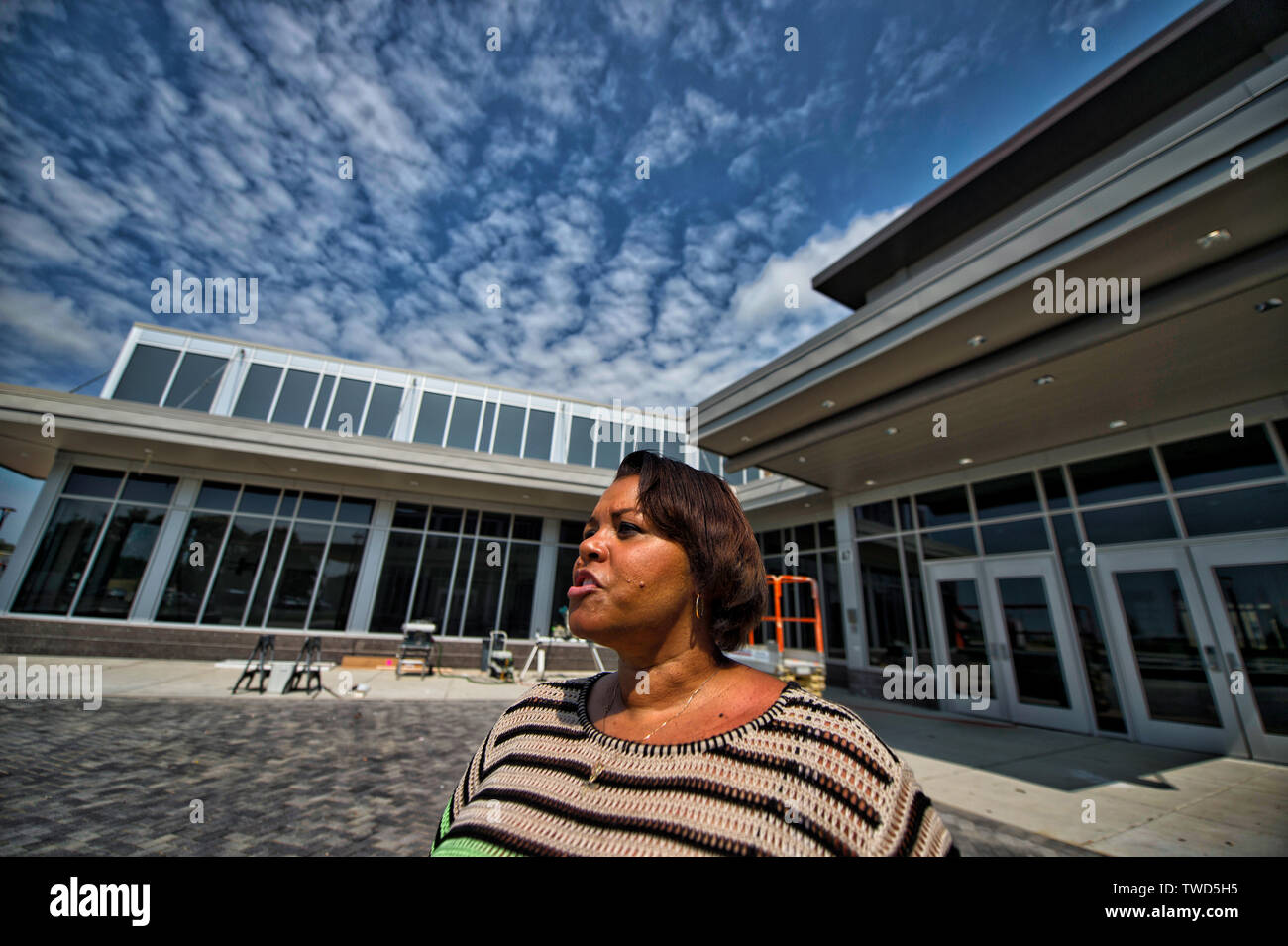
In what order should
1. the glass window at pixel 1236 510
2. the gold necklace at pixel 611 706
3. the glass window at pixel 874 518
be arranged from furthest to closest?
1. the glass window at pixel 874 518
2. the glass window at pixel 1236 510
3. the gold necklace at pixel 611 706

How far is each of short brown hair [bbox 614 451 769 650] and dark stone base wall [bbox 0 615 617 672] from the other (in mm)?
13785

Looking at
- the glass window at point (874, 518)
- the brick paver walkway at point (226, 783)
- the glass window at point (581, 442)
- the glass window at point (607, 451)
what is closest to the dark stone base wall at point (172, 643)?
the brick paver walkway at point (226, 783)

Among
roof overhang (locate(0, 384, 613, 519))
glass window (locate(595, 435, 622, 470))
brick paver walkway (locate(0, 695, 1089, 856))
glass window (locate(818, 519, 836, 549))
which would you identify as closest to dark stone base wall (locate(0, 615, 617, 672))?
roof overhang (locate(0, 384, 613, 519))

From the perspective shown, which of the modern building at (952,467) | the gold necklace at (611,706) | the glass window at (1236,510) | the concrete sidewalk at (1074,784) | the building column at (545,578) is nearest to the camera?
the gold necklace at (611,706)

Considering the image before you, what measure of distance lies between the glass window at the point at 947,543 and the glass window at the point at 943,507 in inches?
8.9

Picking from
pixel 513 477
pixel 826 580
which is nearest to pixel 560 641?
pixel 513 477

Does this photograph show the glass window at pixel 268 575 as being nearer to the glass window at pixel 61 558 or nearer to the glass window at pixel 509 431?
the glass window at pixel 61 558

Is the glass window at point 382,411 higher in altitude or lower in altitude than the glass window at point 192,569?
higher

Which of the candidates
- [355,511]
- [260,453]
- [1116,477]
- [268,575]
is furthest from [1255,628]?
[268,575]

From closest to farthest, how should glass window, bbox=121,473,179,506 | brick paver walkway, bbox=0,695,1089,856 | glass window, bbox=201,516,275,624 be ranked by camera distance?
brick paver walkway, bbox=0,695,1089,856 → glass window, bbox=201,516,275,624 → glass window, bbox=121,473,179,506

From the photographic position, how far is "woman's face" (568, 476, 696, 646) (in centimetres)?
132

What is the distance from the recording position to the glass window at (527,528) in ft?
51.5

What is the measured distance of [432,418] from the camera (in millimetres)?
17031

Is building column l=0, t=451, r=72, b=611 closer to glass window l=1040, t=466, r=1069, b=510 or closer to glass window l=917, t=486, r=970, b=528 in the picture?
glass window l=917, t=486, r=970, b=528
